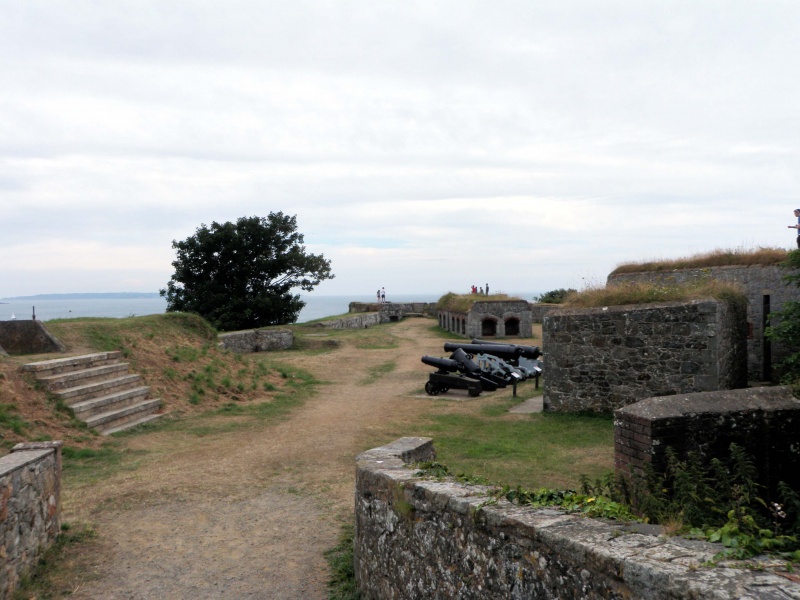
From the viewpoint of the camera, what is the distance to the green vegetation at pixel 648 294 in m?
11.4

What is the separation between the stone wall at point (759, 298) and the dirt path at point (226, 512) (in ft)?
30.8

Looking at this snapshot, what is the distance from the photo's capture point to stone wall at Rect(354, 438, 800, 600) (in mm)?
2289

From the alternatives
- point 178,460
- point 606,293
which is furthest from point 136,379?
point 606,293

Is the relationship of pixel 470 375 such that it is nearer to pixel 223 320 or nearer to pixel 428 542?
pixel 428 542

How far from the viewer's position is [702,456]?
5203 millimetres

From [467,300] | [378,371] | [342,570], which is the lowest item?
[342,570]

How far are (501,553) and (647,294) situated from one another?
30.9ft

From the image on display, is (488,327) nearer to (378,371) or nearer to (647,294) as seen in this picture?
(378,371)

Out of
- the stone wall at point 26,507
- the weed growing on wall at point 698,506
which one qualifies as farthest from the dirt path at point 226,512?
the weed growing on wall at point 698,506

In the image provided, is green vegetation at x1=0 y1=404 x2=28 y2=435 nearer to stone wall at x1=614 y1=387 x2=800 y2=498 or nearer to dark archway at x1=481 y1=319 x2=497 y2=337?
stone wall at x1=614 y1=387 x2=800 y2=498

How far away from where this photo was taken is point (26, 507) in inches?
203

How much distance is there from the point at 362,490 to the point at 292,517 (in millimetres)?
1999

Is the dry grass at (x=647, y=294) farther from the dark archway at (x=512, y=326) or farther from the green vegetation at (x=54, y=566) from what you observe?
the dark archway at (x=512, y=326)

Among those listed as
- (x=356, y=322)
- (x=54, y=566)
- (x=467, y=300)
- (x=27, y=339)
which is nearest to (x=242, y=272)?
(x=356, y=322)
